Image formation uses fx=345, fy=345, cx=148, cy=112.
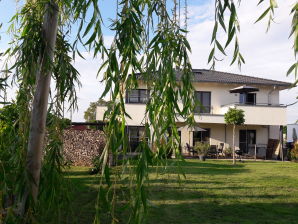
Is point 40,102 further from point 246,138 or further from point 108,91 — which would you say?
point 246,138

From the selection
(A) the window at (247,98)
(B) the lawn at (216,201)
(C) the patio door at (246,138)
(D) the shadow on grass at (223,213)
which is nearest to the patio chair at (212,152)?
(C) the patio door at (246,138)

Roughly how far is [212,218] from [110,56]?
487 centimetres

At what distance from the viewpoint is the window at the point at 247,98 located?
23.6 metres

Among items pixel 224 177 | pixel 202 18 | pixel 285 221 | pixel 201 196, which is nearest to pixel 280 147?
pixel 224 177

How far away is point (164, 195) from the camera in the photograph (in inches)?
307

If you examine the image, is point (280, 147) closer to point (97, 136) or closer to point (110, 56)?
point (97, 136)

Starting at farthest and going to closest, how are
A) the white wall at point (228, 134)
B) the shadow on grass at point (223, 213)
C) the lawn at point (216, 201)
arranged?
the white wall at point (228, 134), the lawn at point (216, 201), the shadow on grass at point (223, 213)

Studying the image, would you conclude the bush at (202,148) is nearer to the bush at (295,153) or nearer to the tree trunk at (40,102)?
the bush at (295,153)

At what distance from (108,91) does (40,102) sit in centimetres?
121

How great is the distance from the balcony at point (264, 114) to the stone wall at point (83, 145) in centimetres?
1092

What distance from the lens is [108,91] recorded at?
1.75 meters

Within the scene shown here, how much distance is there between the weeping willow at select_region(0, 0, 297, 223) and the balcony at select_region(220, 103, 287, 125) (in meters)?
20.1

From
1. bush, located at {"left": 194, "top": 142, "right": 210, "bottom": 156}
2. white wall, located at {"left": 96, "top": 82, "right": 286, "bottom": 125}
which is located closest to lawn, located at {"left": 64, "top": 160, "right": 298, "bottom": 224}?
bush, located at {"left": 194, "top": 142, "right": 210, "bottom": 156}

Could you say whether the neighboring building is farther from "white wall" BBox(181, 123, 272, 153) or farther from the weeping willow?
the weeping willow
